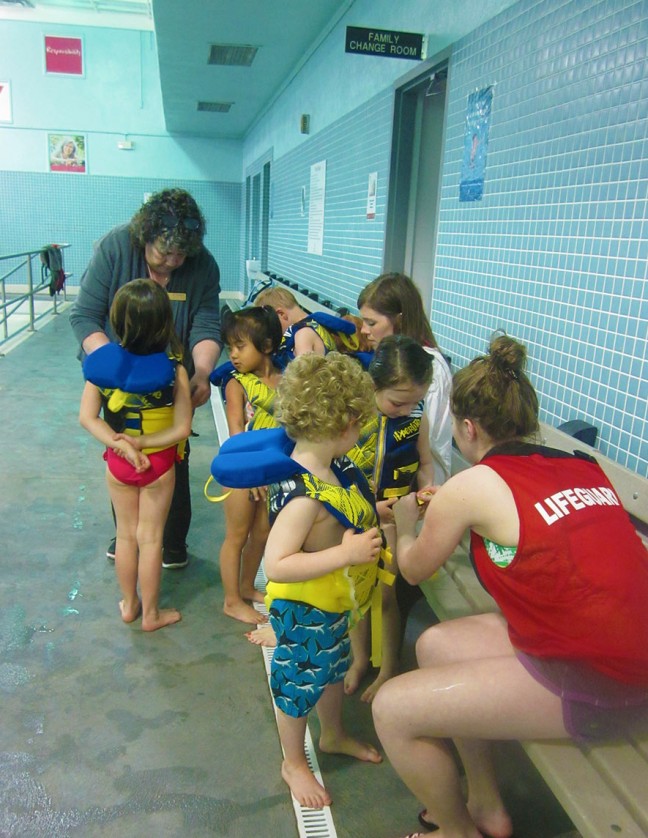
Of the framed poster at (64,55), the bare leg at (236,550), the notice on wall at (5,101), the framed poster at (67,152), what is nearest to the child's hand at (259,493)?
the bare leg at (236,550)

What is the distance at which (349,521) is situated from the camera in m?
1.67

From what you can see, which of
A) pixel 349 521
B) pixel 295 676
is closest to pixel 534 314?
pixel 349 521

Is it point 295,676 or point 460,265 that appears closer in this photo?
point 295,676

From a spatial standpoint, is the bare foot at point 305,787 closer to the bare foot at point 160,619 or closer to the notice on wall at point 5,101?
the bare foot at point 160,619

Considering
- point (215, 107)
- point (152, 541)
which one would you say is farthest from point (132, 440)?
point (215, 107)

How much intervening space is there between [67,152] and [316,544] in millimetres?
13955

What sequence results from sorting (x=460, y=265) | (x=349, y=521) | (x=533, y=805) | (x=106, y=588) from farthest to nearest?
(x=460, y=265)
(x=106, y=588)
(x=533, y=805)
(x=349, y=521)

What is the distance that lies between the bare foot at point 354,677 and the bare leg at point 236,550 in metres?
0.50

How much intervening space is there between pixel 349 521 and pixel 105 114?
14105 millimetres

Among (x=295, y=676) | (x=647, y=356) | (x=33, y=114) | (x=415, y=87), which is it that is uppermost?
(x=33, y=114)

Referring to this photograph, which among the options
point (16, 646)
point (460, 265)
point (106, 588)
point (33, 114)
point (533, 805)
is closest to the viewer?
point (533, 805)

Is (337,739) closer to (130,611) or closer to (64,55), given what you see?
(130,611)

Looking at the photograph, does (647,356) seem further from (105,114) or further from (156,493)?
(105,114)

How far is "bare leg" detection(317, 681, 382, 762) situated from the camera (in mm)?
2004
